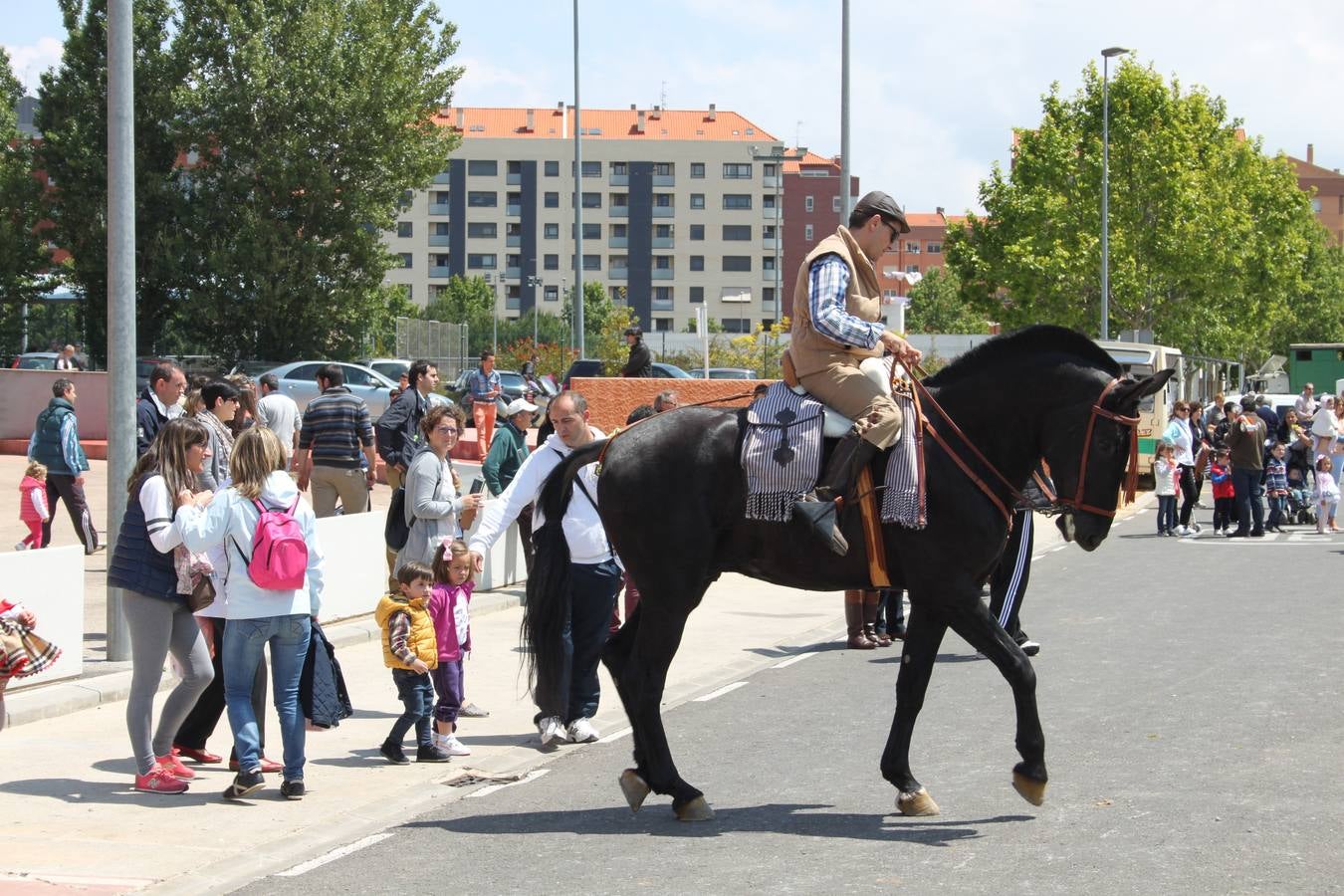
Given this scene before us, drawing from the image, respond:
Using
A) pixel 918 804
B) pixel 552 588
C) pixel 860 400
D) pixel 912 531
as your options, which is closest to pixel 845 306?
pixel 860 400

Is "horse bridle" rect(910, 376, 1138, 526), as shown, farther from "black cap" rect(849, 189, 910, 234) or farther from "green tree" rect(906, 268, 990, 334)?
"green tree" rect(906, 268, 990, 334)

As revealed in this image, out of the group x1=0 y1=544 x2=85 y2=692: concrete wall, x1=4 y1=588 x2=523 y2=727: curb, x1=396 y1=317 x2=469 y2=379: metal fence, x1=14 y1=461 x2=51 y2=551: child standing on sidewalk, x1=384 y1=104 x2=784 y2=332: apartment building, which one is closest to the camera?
x1=4 y1=588 x2=523 y2=727: curb

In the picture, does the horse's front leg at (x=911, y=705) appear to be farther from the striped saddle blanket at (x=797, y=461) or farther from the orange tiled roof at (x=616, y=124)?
the orange tiled roof at (x=616, y=124)

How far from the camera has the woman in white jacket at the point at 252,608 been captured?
761 centimetres

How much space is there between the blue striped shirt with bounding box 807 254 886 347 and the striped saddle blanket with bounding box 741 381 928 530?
36cm

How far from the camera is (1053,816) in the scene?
699 centimetres

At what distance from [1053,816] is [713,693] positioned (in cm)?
410

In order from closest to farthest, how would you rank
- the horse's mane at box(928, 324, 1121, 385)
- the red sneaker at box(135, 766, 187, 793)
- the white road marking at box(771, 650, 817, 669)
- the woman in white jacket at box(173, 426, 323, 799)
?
the horse's mane at box(928, 324, 1121, 385), the woman in white jacket at box(173, 426, 323, 799), the red sneaker at box(135, 766, 187, 793), the white road marking at box(771, 650, 817, 669)

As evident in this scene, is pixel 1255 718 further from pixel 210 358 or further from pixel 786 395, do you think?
pixel 210 358

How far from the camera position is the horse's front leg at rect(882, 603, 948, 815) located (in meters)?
7.08

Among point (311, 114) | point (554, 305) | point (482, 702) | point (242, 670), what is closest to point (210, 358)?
point (311, 114)

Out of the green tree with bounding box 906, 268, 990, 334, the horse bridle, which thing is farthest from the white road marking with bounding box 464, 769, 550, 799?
the green tree with bounding box 906, 268, 990, 334

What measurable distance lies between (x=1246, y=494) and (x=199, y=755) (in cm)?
1797

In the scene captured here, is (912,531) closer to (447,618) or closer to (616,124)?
(447,618)
